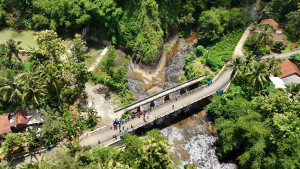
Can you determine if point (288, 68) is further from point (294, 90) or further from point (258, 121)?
point (258, 121)

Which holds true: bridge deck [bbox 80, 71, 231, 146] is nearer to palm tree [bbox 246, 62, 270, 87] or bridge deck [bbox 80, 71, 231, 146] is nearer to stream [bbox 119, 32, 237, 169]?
stream [bbox 119, 32, 237, 169]

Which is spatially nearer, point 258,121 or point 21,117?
point 258,121

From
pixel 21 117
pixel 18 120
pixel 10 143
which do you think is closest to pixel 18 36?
pixel 21 117

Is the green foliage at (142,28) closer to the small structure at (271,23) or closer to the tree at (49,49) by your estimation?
the tree at (49,49)

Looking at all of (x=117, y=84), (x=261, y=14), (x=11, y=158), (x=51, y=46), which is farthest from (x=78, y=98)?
(x=261, y=14)

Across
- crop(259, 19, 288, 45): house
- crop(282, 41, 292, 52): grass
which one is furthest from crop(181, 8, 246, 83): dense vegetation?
crop(282, 41, 292, 52): grass

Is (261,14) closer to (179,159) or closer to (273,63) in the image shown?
(273,63)

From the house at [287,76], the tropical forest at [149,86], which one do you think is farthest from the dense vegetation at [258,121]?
the house at [287,76]

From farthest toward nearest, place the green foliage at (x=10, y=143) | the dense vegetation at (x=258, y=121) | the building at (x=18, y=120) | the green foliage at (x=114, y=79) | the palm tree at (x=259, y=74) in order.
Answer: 1. the green foliage at (x=114, y=79)
2. the palm tree at (x=259, y=74)
3. the building at (x=18, y=120)
4. the green foliage at (x=10, y=143)
5. the dense vegetation at (x=258, y=121)
